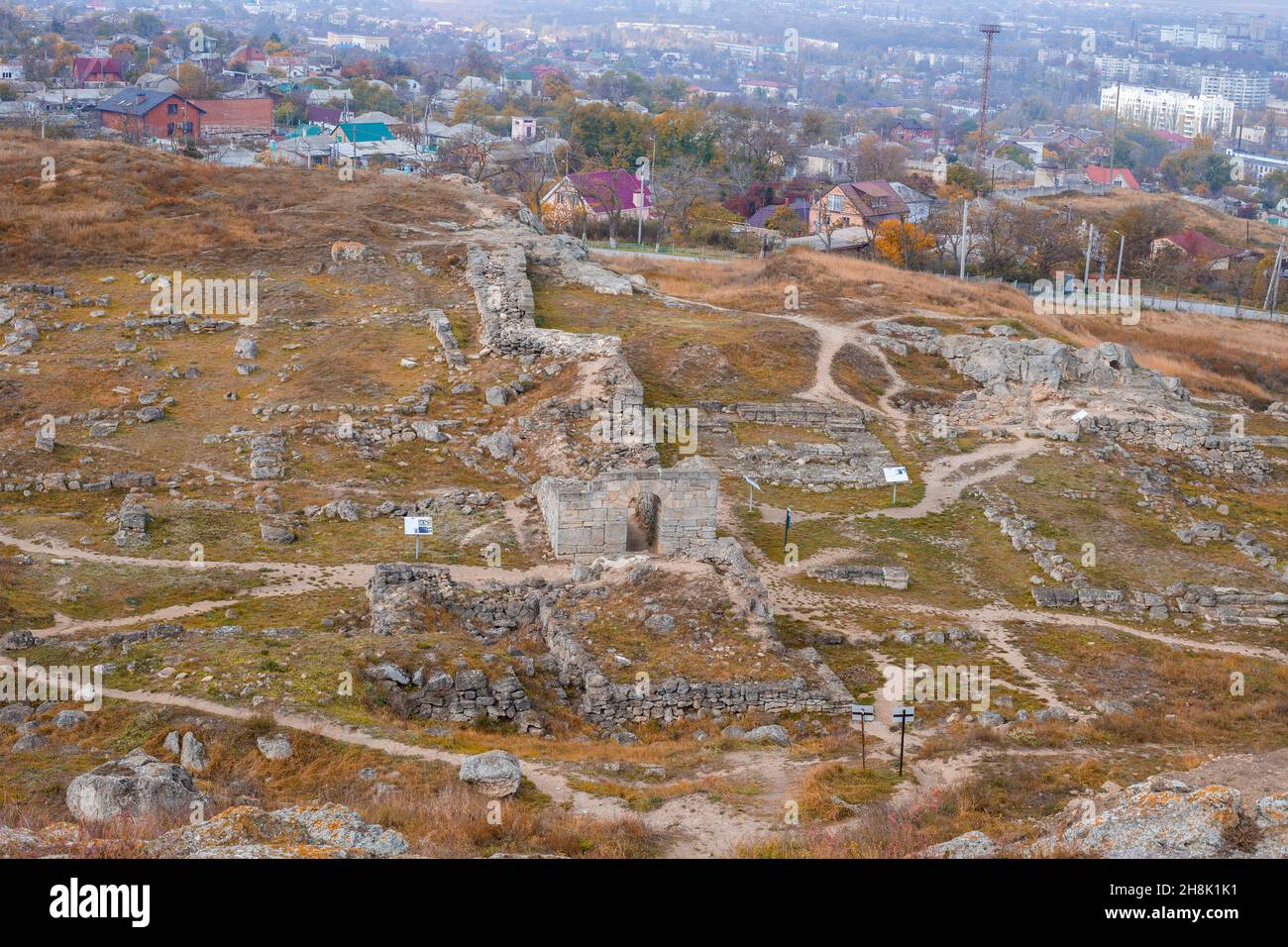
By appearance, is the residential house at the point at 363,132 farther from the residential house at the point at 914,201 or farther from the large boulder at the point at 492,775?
the large boulder at the point at 492,775

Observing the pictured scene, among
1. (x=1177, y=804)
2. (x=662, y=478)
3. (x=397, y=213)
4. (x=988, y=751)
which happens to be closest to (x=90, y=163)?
(x=397, y=213)

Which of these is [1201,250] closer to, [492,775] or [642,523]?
[642,523]

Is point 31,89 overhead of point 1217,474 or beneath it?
overhead

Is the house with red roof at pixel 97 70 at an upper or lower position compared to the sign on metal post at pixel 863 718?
upper

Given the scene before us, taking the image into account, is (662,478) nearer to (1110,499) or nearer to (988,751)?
Answer: (988,751)

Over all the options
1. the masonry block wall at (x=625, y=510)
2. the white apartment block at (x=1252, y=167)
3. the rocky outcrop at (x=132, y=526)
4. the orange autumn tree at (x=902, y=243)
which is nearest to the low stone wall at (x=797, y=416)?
the masonry block wall at (x=625, y=510)
